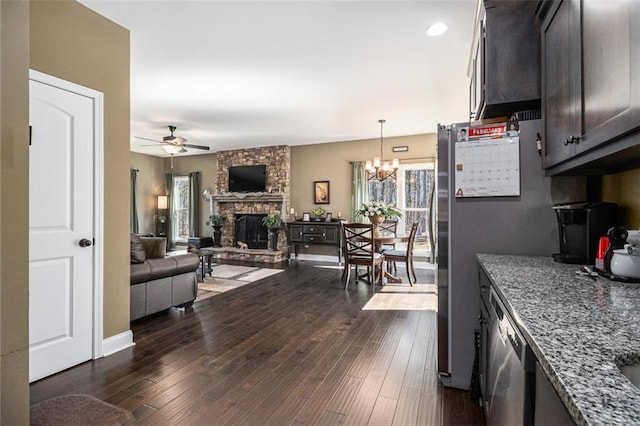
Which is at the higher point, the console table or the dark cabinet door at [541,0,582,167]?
the dark cabinet door at [541,0,582,167]

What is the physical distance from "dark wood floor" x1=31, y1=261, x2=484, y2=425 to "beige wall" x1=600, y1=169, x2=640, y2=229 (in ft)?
4.38

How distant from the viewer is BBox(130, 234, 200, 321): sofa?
10.9ft

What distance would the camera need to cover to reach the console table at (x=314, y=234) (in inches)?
276

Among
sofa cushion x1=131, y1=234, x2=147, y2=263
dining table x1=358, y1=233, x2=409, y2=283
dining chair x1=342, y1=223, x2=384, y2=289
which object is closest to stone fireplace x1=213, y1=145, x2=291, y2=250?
dining chair x1=342, y1=223, x2=384, y2=289

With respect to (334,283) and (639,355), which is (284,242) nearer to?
(334,283)

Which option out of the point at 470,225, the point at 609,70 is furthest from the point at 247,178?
the point at 609,70

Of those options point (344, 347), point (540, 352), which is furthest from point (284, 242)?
point (540, 352)

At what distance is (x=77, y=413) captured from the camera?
3.51 feet

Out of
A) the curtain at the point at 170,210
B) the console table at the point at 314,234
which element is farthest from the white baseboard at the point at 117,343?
the curtain at the point at 170,210

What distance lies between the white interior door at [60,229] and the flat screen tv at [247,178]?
5.62 meters

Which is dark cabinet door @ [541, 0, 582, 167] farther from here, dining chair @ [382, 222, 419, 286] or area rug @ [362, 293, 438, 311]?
dining chair @ [382, 222, 419, 286]

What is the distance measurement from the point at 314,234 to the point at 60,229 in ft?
17.0

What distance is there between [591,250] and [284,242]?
6.64 metres

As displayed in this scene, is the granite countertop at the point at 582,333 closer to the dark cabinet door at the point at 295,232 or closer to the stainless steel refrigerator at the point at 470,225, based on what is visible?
the stainless steel refrigerator at the point at 470,225
